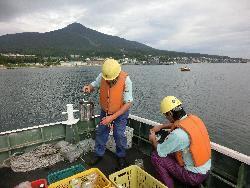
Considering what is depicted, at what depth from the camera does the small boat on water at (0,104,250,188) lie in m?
4.27

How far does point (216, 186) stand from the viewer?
179 inches

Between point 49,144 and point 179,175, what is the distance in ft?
11.6

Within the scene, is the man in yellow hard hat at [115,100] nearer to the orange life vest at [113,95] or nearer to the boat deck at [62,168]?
the orange life vest at [113,95]

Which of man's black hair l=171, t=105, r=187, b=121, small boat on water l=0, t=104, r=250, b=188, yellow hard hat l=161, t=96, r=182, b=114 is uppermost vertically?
yellow hard hat l=161, t=96, r=182, b=114

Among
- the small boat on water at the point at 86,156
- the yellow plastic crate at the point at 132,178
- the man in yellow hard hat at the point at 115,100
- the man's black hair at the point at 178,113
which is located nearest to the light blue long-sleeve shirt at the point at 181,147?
the man's black hair at the point at 178,113

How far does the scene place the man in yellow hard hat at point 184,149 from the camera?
370 cm

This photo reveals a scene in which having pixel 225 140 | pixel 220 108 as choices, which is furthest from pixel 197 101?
pixel 225 140

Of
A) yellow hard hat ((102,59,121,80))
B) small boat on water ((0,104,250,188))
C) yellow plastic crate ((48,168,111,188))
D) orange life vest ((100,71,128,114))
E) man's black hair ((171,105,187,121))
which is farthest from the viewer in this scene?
orange life vest ((100,71,128,114))

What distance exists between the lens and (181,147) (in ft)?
12.3

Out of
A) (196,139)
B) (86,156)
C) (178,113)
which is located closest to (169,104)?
(178,113)

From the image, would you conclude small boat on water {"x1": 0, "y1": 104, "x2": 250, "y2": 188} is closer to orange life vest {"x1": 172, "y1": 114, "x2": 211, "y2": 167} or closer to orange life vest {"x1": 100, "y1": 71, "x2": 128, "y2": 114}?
orange life vest {"x1": 172, "y1": 114, "x2": 211, "y2": 167}

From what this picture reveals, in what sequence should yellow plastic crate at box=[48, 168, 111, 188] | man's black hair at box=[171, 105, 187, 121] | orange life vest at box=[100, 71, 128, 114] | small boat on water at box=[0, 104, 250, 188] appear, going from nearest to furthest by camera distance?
yellow plastic crate at box=[48, 168, 111, 188] < man's black hair at box=[171, 105, 187, 121] < small boat on water at box=[0, 104, 250, 188] < orange life vest at box=[100, 71, 128, 114]

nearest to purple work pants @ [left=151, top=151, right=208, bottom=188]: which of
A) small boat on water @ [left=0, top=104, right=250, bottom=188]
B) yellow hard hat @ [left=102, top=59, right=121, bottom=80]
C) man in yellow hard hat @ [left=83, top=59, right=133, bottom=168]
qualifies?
small boat on water @ [left=0, top=104, right=250, bottom=188]

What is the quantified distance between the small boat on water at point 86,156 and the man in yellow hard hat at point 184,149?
1.77 feet
